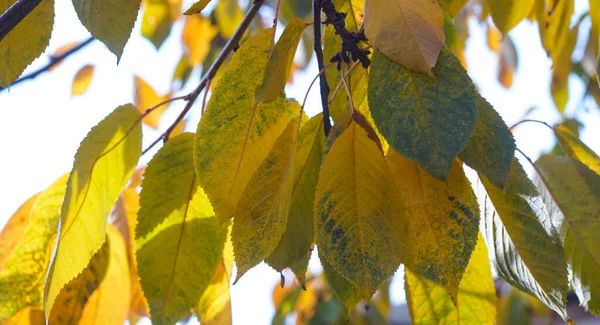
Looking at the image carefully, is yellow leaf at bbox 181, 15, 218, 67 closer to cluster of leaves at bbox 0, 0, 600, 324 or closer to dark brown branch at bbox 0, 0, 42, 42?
cluster of leaves at bbox 0, 0, 600, 324

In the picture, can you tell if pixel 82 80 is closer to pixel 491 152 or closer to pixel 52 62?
pixel 52 62

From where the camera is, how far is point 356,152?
49 cm

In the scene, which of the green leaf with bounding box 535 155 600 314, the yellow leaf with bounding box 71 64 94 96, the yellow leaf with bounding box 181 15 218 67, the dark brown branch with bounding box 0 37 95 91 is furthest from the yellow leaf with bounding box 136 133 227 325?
the yellow leaf with bounding box 71 64 94 96

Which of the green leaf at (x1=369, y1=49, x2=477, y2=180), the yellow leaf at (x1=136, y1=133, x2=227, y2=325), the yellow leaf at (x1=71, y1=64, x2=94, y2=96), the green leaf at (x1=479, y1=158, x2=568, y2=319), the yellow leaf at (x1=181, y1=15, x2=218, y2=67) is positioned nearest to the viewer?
the green leaf at (x1=369, y1=49, x2=477, y2=180)

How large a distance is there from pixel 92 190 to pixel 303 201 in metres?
0.22

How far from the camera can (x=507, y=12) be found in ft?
2.31

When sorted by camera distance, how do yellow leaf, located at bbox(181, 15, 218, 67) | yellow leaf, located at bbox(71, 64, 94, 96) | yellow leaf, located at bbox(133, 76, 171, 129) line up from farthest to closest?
yellow leaf, located at bbox(71, 64, 94, 96), yellow leaf, located at bbox(133, 76, 171, 129), yellow leaf, located at bbox(181, 15, 218, 67)

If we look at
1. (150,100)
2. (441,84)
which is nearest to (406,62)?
(441,84)

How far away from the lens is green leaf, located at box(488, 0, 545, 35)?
0.69 meters

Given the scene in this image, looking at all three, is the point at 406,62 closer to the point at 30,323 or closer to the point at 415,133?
the point at 415,133

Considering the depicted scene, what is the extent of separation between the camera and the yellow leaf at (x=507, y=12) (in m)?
0.69

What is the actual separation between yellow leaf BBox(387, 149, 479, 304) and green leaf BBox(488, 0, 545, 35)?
28 cm

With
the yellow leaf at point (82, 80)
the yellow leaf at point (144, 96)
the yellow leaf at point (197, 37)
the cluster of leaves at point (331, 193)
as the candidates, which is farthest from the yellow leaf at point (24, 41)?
the yellow leaf at point (82, 80)

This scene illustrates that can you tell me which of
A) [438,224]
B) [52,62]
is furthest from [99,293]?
[52,62]
